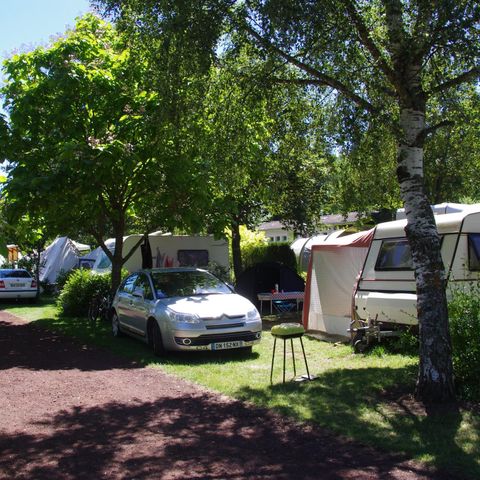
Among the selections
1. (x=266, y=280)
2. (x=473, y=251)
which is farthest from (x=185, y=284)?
(x=266, y=280)

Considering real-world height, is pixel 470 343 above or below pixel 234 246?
below

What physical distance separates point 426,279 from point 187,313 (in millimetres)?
4356

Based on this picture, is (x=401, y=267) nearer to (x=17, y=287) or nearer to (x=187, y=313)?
(x=187, y=313)

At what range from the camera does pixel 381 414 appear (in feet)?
19.6

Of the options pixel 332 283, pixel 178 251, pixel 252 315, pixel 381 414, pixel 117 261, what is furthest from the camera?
pixel 178 251

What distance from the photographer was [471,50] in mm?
6395

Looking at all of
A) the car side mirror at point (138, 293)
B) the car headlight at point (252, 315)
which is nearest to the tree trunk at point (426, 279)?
the car headlight at point (252, 315)

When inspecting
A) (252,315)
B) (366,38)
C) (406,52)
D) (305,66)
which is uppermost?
(366,38)

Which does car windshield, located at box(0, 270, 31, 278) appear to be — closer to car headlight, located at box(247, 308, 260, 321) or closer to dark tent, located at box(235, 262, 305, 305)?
dark tent, located at box(235, 262, 305, 305)

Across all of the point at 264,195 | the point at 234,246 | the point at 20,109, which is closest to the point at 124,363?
the point at 264,195

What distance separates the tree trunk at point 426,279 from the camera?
620 centimetres

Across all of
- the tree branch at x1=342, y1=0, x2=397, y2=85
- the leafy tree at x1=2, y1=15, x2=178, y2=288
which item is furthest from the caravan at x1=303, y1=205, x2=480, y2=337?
the leafy tree at x1=2, y1=15, x2=178, y2=288

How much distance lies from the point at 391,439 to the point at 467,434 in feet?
2.27

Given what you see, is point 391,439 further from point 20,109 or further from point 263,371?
point 20,109
